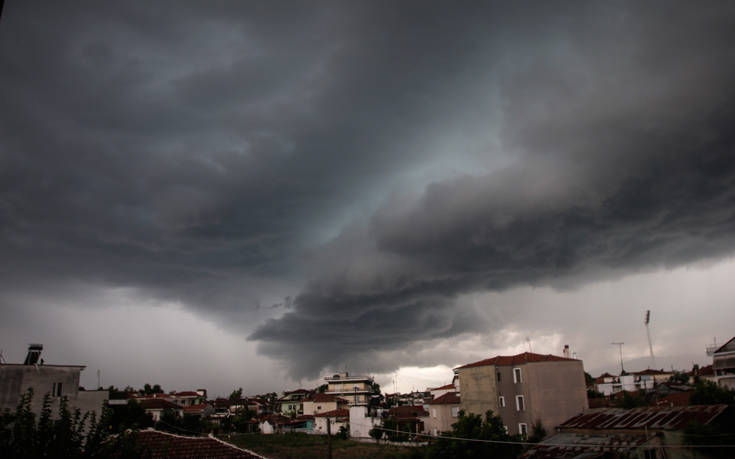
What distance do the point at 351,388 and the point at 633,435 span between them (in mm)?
103943

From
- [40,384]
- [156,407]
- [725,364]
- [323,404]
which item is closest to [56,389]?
[40,384]

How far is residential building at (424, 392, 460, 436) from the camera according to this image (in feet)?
284

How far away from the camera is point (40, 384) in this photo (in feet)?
145

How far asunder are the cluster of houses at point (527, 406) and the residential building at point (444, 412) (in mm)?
171

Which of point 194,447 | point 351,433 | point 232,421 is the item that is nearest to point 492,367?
→ point 351,433

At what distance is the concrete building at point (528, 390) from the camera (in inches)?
2694

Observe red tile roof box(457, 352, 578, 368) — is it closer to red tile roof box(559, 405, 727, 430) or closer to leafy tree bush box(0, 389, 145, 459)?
red tile roof box(559, 405, 727, 430)

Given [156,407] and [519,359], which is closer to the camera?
[519,359]

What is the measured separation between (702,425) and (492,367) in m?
33.5

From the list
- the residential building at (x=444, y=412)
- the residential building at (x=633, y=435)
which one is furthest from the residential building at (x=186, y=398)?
the residential building at (x=633, y=435)

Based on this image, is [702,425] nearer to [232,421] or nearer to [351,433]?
[351,433]

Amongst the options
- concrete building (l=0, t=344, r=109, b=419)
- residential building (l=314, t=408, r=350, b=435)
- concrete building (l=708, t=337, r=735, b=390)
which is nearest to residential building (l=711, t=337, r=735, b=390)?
concrete building (l=708, t=337, r=735, b=390)

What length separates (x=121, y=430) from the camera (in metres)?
13.7

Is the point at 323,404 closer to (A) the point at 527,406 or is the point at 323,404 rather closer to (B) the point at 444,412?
(B) the point at 444,412
